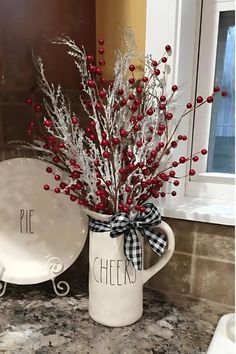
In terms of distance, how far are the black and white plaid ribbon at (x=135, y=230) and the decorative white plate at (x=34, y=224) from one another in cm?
19

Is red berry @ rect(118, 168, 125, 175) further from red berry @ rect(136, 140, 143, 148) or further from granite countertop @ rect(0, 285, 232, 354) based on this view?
granite countertop @ rect(0, 285, 232, 354)

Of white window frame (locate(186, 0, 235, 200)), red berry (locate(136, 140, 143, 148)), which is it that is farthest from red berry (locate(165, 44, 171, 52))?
red berry (locate(136, 140, 143, 148))

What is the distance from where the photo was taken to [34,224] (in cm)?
111

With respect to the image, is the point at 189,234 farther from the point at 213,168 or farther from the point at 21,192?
the point at 21,192

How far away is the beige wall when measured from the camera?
3.26 feet

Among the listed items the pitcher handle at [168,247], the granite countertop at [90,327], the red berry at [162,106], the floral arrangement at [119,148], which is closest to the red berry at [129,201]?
Answer: the floral arrangement at [119,148]

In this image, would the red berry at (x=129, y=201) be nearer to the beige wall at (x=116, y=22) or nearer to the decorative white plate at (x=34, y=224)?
the decorative white plate at (x=34, y=224)

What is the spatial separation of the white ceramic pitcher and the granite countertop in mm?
31

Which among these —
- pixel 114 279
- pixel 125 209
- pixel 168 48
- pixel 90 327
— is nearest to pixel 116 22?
pixel 168 48

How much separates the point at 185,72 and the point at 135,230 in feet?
1.41

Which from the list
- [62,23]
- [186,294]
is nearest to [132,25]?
[62,23]

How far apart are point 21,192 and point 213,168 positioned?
56 cm

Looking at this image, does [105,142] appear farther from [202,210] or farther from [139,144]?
[202,210]

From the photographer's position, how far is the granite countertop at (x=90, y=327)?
850 mm
